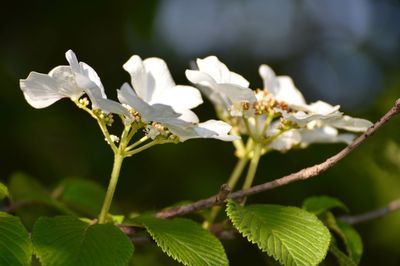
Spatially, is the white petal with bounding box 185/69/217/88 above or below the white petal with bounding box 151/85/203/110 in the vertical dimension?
above

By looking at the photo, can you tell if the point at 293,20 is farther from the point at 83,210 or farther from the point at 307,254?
the point at 307,254

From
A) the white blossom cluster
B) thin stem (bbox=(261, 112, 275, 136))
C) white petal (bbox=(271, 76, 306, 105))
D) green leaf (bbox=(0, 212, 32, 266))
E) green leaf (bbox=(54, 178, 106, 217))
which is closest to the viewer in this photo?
green leaf (bbox=(0, 212, 32, 266))

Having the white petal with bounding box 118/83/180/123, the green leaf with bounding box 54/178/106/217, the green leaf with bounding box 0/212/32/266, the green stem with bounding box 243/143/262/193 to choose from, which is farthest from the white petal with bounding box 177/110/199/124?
the green leaf with bounding box 54/178/106/217

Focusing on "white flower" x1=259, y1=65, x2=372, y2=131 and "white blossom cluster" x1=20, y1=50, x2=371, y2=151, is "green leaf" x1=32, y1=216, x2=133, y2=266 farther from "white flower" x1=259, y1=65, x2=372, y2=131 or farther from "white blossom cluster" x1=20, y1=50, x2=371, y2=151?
"white flower" x1=259, y1=65, x2=372, y2=131

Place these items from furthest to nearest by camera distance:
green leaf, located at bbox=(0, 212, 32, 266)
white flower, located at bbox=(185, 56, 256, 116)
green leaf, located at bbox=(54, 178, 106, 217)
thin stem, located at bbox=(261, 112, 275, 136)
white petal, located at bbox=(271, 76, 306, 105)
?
green leaf, located at bbox=(54, 178, 106, 217), white petal, located at bbox=(271, 76, 306, 105), thin stem, located at bbox=(261, 112, 275, 136), white flower, located at bbox=(185, 56, 256, 116), green leaf, located at bbox=(0, 212, 32, 266)

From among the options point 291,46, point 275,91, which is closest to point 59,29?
point 291,46

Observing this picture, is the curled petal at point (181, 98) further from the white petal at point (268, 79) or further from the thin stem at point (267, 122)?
the white petal at point (268, 79)
